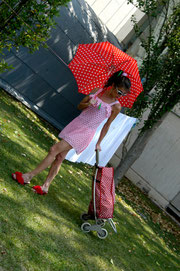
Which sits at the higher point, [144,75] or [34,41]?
[144,75]

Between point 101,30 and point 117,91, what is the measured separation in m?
7.73

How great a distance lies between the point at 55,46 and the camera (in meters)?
9.91

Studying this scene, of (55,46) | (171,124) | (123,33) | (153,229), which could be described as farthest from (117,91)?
(123,33)

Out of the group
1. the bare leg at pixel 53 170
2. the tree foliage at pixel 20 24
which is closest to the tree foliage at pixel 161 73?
the tree foliage at pixel 20 24

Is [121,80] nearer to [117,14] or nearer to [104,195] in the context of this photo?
[104,195]

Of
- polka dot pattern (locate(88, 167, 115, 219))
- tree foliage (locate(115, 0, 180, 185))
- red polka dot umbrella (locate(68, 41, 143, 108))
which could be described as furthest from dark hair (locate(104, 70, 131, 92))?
tree foliage (locate(115, 0, 180, 185))

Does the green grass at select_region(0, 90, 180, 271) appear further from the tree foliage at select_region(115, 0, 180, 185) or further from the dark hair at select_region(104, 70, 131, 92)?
the tree foliage at select_region(115, 0, 180, 185)

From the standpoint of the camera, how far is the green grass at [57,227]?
10.2ft

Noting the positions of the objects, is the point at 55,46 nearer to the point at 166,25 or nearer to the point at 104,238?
the point at 166,25

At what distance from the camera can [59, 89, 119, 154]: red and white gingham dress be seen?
4168mm

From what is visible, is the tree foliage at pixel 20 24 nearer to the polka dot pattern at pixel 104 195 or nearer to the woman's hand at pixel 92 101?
the woman's hand at pixel 92 101

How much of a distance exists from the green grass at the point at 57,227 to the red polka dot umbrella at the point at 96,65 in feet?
5.23

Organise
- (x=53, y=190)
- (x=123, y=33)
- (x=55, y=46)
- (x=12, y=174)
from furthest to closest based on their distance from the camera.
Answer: (x=123, y=33)
(x=55, y=46)
(x=53, y=190)
(x=12, y=174)

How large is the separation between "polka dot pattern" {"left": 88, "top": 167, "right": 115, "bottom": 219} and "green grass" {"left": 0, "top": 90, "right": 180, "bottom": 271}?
14.7 inches
